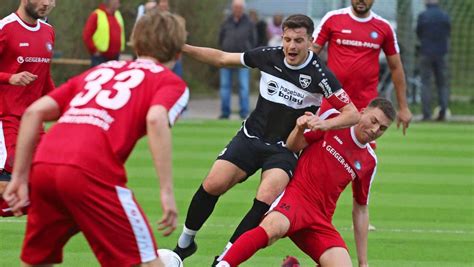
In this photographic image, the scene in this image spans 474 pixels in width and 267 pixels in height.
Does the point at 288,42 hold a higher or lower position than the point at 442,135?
higher

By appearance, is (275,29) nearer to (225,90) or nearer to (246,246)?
(225,90)

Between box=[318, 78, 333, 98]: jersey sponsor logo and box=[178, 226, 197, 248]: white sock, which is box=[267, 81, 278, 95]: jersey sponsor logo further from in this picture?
box=[178, 226, 197, 248]: white sock

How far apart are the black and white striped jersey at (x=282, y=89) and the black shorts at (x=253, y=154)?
8 centimetres

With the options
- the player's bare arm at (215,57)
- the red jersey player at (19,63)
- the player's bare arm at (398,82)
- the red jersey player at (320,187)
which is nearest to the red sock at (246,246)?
the red jersey player at (320,187)

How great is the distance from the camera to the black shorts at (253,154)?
813cm

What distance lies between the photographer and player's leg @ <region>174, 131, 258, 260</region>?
825 centimetres

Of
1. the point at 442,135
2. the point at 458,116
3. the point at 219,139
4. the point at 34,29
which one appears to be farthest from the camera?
the point at 458,116

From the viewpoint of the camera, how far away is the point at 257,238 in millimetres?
7273

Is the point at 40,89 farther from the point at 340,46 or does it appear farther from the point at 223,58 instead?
the point at 340,46

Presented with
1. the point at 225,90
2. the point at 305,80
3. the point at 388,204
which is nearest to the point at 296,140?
the point at 305,80

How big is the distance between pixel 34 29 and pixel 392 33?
332 cm

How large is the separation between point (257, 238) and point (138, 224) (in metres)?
1.79

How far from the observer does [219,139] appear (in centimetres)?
1733

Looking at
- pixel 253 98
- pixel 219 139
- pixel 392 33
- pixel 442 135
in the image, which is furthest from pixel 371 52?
pixel 253 98
